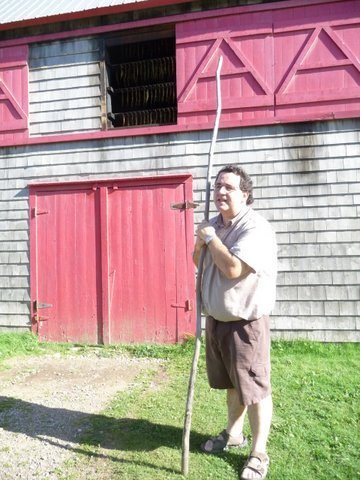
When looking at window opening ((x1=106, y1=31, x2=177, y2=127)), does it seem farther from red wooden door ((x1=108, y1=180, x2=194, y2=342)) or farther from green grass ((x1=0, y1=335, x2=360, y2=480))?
green grass ((x1=0, y1=335, x2=360, y2=480))

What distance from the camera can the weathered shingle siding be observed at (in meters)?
6.64

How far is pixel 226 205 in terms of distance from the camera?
288 cm

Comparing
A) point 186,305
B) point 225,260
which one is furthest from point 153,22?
point 225,260

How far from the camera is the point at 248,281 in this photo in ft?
9.09

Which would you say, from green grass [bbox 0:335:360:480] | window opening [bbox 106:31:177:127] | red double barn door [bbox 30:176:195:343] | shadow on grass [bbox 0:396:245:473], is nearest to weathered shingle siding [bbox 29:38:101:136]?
window opening [bbox 106:31:177:127]

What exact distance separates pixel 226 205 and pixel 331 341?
11.9 ft

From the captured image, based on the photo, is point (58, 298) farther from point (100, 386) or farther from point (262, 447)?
point (262, 447)

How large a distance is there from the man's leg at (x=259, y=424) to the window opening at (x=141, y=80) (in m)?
4.87

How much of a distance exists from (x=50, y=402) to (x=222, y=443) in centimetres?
189

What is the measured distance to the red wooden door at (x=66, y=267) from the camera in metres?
6.44

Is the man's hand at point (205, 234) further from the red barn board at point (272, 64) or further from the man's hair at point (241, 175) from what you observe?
the red barn board at point (272, 64)

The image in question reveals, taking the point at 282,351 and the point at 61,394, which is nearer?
the point at 61,394

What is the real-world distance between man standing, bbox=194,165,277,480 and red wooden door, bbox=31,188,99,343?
12.4 feet

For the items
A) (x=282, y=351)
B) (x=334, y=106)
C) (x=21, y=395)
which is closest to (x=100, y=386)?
(x=21, y=395)
